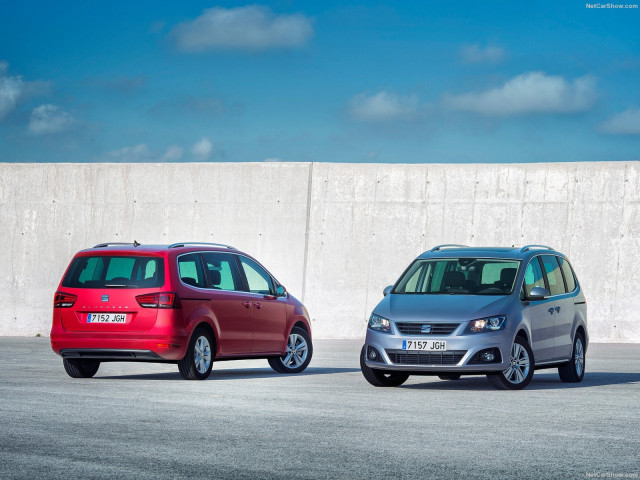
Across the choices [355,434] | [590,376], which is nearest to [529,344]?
[590,376]

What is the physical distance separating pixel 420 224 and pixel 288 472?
1872 centimetres

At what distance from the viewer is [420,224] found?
82.7 ft

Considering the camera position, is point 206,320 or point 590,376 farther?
point 590,376

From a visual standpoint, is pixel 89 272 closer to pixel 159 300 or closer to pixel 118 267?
pixel 118 267

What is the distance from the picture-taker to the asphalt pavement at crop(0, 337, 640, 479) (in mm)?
6918

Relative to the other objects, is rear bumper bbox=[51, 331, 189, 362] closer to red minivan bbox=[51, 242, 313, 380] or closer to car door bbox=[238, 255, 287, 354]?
red minivan bbox=[51, 242, 313, 380]

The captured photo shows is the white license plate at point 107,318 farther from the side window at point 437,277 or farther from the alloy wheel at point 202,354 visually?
the side window at point 437,277

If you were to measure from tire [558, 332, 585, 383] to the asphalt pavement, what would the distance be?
0.64ft

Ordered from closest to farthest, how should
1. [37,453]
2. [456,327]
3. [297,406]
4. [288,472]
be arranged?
[288,472], [37,453], [297,406], [456,327]

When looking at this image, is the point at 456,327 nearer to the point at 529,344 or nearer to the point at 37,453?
the point at 529,344

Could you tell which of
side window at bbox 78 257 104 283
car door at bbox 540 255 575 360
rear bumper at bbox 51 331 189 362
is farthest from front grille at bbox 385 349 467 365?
side window at bbox 78 257 104 283

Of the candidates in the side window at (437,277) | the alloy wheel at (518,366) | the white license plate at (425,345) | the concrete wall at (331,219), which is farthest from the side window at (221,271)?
the concrete wall at (331,219)

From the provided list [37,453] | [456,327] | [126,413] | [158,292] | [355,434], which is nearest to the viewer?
[37,453]

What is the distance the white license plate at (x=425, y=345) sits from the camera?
12.2 m
